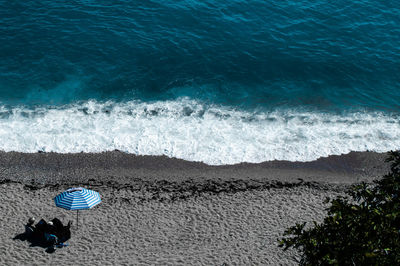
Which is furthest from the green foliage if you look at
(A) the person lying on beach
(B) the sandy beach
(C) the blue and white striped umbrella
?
(A) the person lying on beach

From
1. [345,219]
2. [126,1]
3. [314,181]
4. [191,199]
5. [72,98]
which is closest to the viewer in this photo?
[345,219]

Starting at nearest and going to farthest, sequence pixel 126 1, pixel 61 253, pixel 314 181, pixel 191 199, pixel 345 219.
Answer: pixel 345 219, pixel 61 253, pixel 191 199, pixel 314 181, pixel 126 1

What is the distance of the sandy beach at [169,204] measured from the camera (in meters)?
20.8

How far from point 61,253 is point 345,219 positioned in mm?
13333

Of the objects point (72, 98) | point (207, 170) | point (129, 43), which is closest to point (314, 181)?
point (207, 170)

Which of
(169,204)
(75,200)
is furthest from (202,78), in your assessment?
(75,200)

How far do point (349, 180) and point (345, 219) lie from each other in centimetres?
1364

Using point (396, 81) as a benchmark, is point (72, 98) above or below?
below

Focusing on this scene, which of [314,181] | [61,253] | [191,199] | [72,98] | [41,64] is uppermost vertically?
[41,64]

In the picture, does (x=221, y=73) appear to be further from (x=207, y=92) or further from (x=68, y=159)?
(x=68, y=159)

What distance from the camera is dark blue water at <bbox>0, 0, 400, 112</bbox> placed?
113 feet

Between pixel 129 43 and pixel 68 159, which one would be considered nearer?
pixel 68 159

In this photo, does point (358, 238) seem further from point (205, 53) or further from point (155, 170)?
point (205, 53)

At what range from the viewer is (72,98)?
32.8 m
